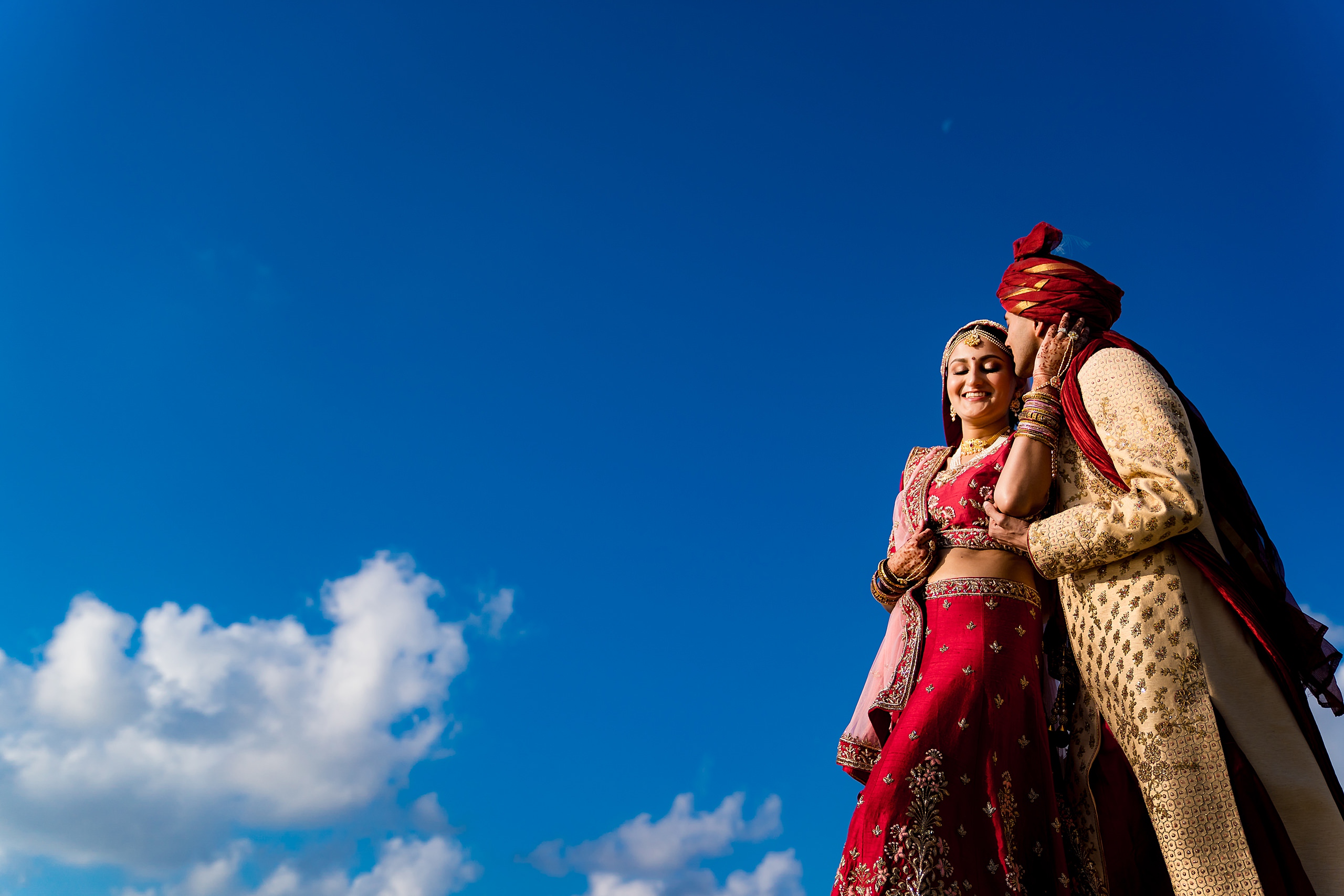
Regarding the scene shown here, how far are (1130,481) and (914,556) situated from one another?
3.81 ft

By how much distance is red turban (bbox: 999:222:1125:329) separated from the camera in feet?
16.0

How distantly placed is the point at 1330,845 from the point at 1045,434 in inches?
73.3

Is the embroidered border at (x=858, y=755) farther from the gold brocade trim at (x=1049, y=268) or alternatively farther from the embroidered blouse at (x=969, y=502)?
the gold brocade trim at (x=1049, y=268)

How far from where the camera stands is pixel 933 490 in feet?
17.5

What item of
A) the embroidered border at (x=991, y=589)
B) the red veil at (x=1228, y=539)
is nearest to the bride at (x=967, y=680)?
the embroidered border at (x=991, y=589)

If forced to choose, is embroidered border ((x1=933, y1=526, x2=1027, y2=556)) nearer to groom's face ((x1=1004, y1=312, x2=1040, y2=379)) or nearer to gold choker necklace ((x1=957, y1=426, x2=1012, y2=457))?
gold choker necklace ((x1=957, y1=426, x2=1012, y2=457))

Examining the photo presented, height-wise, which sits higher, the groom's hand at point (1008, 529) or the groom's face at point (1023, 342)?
the groom's face at point (1023, 342)

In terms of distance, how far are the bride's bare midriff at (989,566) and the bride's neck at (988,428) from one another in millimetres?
783

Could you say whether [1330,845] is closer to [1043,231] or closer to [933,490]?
[933,490]

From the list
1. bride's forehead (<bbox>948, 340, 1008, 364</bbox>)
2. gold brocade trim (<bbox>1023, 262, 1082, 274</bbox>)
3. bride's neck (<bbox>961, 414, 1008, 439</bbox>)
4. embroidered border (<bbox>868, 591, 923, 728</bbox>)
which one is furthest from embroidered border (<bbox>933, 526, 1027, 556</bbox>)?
gold brocade trim (<bbox>1023, 262, 1082, 274</bbox>)

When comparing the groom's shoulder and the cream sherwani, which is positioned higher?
the groom's shoulder

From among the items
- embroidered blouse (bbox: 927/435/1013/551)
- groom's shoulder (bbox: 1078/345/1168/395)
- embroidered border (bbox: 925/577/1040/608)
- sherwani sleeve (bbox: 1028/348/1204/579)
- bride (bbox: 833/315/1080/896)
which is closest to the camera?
sherwani sleeve (bbox: 1028/348/1204/579)

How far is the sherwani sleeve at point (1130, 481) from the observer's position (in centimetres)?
406

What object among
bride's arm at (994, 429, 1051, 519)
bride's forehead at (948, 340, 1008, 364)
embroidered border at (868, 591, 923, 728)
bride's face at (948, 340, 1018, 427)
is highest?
bride's forehead at (948, 340, 1008, 364)
